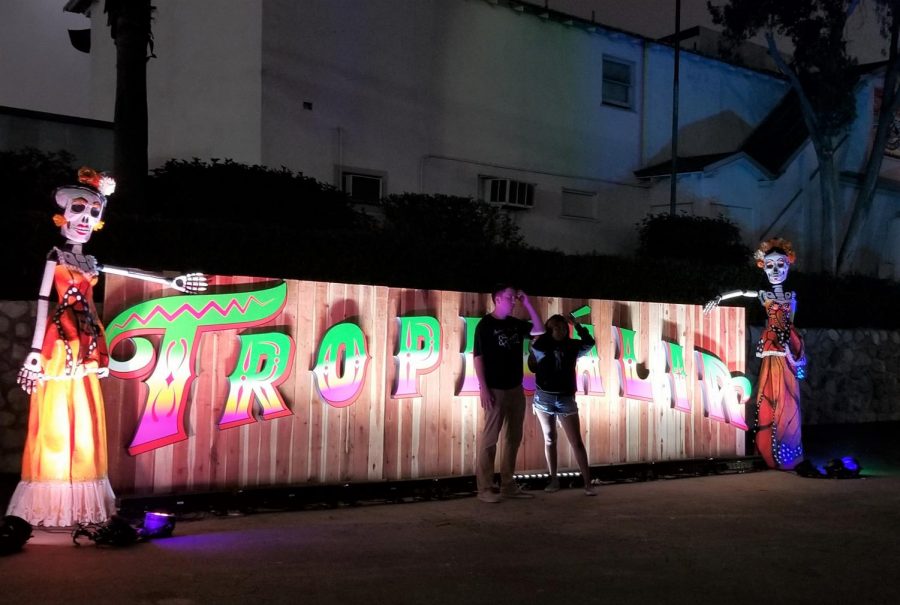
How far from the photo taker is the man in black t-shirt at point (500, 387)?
29.7 feet

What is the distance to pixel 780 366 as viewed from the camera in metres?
11.5

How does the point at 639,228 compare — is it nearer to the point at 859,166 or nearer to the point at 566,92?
Result: the point at 566,92

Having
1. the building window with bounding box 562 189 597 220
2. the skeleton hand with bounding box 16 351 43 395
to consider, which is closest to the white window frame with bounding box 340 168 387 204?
the building window with bounding box 562 189 597 220

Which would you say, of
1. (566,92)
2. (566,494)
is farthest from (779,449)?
(566,92)

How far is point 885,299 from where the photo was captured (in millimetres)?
18188

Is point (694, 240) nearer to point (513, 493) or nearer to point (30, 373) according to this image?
point (513, 493)

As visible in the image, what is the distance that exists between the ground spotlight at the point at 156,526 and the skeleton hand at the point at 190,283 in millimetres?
1824

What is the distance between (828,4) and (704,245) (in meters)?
6.83

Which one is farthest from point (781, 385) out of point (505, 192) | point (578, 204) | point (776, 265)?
point (578, 204)

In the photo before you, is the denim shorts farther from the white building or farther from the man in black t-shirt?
the white building

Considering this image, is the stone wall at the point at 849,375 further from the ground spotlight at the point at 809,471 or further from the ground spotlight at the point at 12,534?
the ground spotlight at the point at 12,534

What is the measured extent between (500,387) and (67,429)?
393 centimetres

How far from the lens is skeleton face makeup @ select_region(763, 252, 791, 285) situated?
37.4 feet

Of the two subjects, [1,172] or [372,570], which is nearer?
[372,570]
